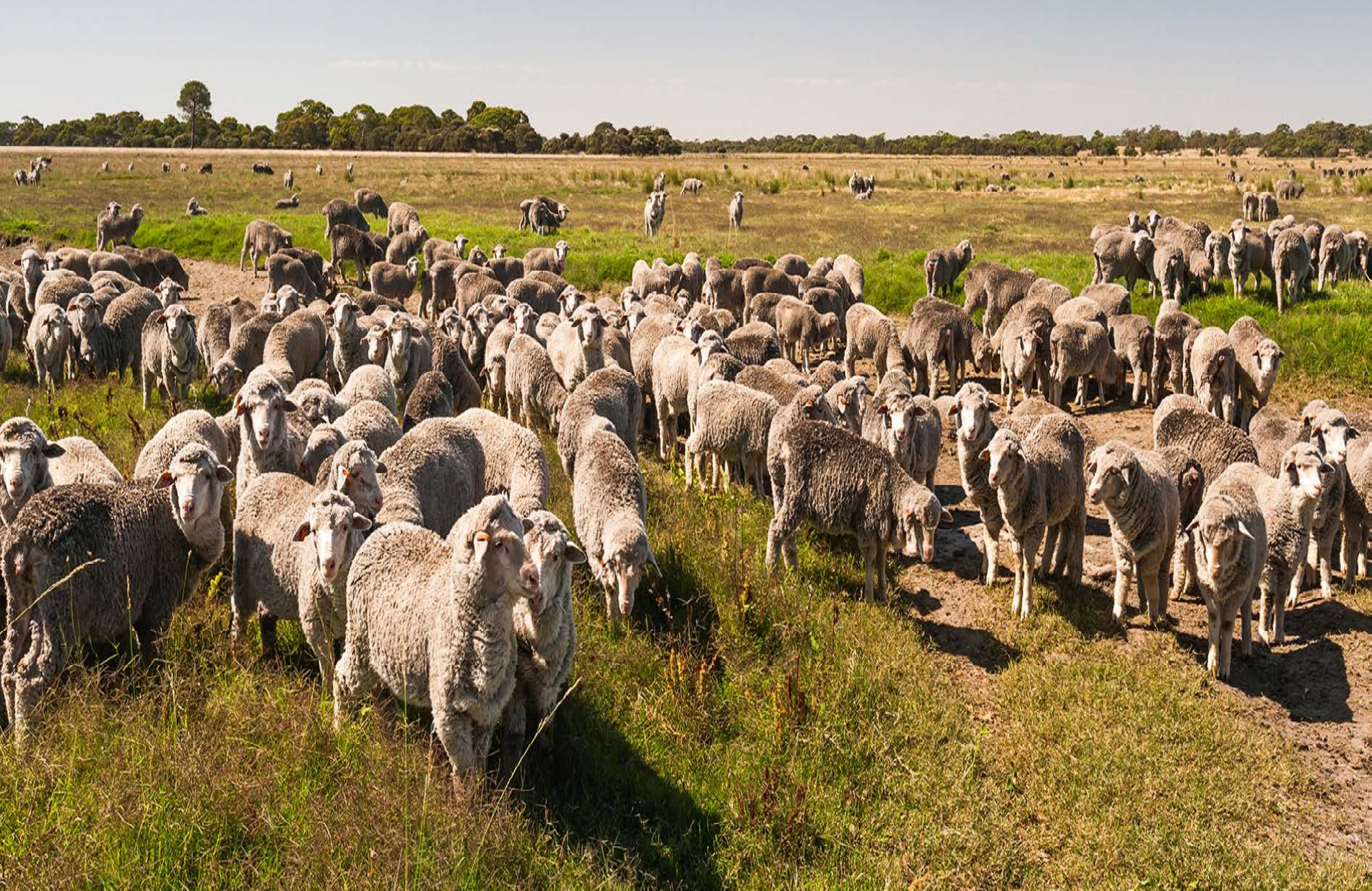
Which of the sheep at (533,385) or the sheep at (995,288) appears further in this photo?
the sheep at (995,288)

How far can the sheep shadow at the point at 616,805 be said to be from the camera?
5.30m

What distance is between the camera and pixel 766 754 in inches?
244

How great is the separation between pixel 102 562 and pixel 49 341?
10.5m

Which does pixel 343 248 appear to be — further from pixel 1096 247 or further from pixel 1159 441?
pixel 1159 441

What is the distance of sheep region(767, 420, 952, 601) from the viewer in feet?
28.6

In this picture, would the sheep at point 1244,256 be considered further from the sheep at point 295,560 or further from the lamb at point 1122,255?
the sheep at point 295,560

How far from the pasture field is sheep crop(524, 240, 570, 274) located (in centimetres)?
1370

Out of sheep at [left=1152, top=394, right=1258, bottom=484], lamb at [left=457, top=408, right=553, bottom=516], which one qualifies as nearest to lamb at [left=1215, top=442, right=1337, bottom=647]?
sheep at [left=1152, top=394, right=1258, bottom=484]

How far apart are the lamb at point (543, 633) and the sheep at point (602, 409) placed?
13.7 feet

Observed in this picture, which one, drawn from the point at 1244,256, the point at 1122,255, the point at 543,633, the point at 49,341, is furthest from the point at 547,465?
the point at 1244,256

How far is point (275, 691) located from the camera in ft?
19.9

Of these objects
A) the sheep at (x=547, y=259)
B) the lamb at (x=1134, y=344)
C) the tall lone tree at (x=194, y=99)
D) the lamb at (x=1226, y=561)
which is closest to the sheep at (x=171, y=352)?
the sheep at (x=547, y=259)

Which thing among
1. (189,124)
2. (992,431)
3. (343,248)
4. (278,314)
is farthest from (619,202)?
(189,124)

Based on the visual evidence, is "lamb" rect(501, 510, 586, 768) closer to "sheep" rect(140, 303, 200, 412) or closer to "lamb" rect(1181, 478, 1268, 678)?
"lamb" rect(1181, 478, 1268, 678)
